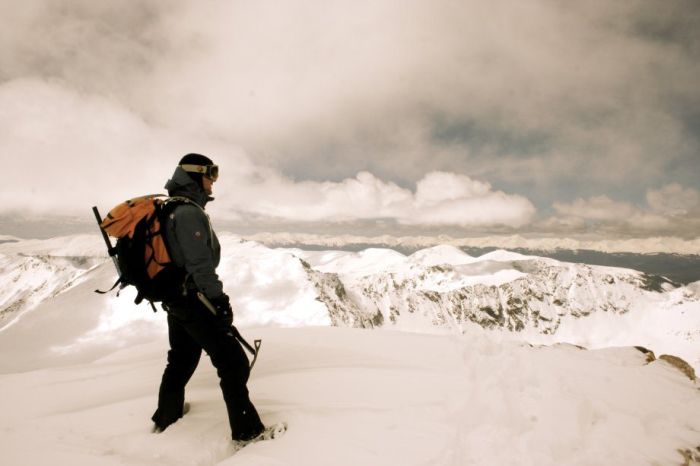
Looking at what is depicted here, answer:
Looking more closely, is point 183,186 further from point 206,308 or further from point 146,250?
point 206,308

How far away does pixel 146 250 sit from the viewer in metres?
4.10

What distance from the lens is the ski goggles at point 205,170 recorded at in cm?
450

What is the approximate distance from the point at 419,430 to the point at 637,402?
3.23 meters

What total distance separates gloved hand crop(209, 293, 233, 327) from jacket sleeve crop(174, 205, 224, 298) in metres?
0.12

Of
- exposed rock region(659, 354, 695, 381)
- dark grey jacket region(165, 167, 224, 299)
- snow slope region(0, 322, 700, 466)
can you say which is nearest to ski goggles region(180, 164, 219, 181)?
dark grey jacket region(165, 167, 224, 299)

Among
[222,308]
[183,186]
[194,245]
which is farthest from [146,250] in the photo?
[222,308]

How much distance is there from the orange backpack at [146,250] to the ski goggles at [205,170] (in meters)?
0.62

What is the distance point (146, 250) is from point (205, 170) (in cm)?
125

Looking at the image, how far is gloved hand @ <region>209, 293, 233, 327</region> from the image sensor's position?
4172 mm

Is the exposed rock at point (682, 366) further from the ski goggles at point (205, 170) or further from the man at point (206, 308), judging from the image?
the ski goggles at point (205, 170)

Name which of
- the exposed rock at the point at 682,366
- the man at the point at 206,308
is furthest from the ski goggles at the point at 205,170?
the exposed rock at the point at 682,366

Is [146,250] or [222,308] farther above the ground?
[146,250]

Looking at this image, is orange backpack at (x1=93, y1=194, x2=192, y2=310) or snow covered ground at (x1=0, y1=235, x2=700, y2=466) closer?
snow covered ground at (x1=0, y1=235, x2=700, y2=466)

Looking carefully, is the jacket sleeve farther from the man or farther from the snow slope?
the snow slope
